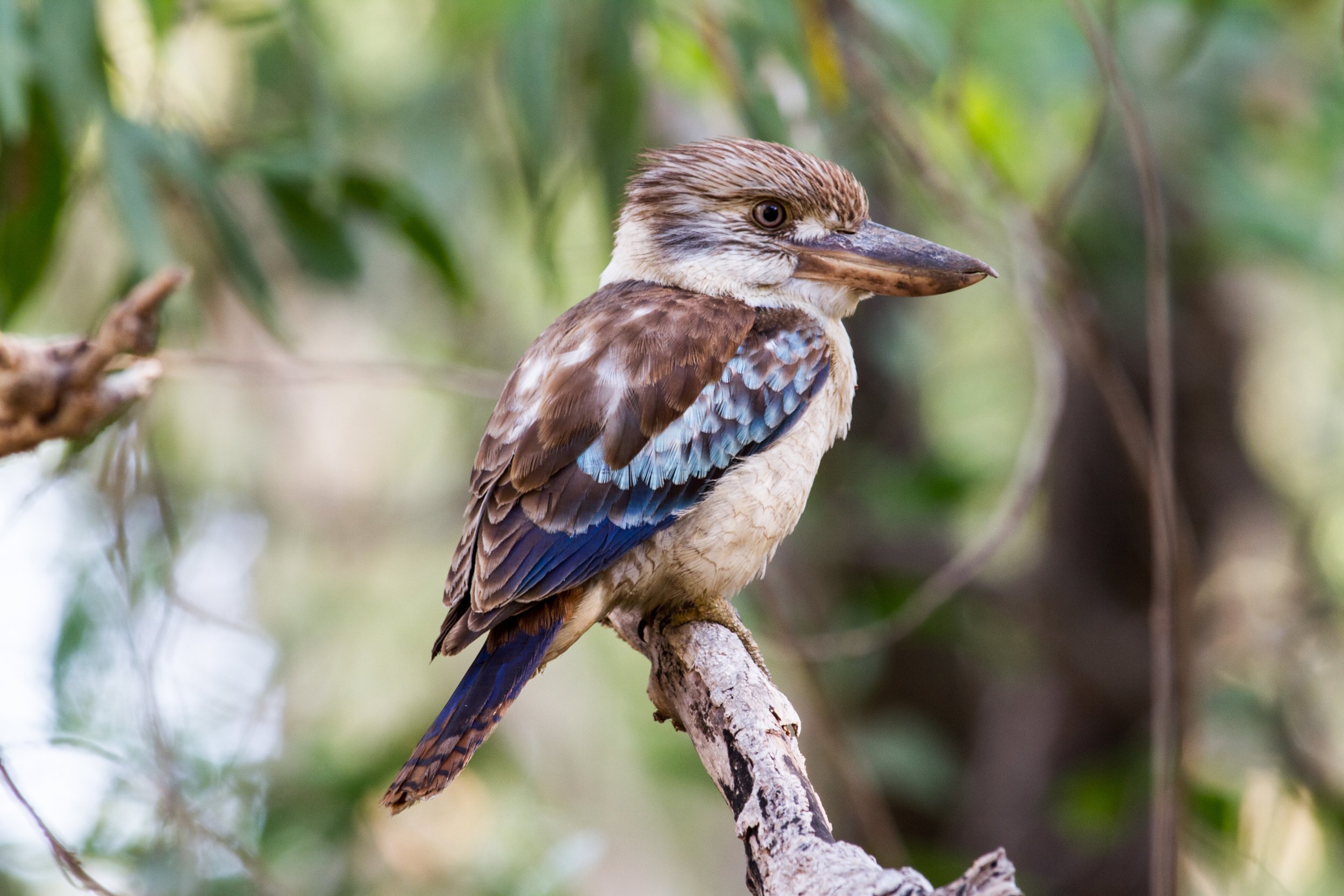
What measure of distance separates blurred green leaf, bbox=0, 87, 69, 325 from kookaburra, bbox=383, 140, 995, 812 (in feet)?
4.06

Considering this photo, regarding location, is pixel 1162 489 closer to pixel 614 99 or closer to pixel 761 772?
pixel 761 772

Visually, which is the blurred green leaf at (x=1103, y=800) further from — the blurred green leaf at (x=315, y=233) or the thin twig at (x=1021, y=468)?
the blurred green leaf at (x=315, y=233)

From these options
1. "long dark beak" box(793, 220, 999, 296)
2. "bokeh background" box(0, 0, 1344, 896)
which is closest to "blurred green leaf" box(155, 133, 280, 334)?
"bokeh background" box(0, 0, 1344, 896)

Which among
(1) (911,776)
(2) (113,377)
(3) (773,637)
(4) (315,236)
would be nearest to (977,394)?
(1) (911,776)

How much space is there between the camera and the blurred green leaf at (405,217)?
326cm

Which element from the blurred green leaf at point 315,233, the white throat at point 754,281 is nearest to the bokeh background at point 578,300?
the blurred green leaf at point 315,233

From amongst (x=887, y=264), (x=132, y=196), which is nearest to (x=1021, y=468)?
(x=887, y=264)

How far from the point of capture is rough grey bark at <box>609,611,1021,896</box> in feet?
4.17

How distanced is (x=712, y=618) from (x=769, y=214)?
26.8 inches

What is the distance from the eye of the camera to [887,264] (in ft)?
7.29

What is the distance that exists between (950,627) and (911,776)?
1.56ft

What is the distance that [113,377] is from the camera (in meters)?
1.79

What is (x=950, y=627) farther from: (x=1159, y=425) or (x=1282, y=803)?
(x=1159, y=425)

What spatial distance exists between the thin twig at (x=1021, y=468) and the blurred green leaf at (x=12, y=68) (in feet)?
5.88
